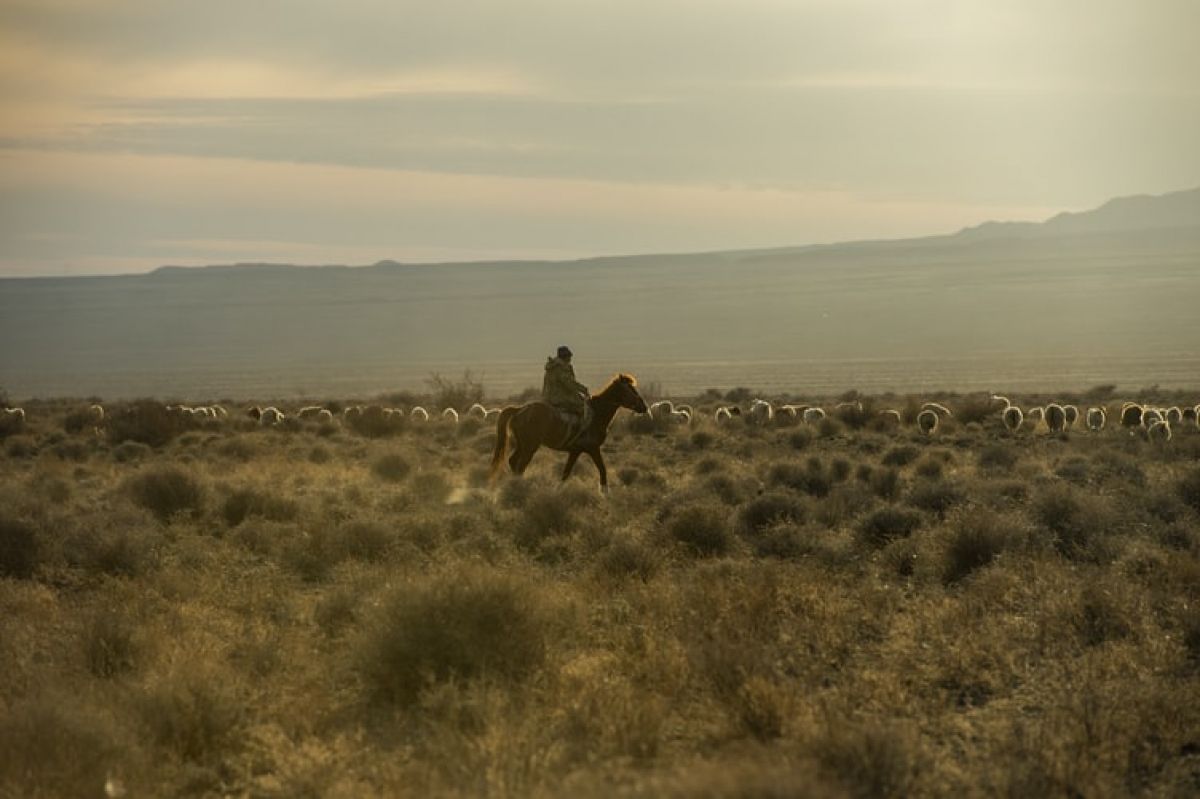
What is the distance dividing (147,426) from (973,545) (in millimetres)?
28291

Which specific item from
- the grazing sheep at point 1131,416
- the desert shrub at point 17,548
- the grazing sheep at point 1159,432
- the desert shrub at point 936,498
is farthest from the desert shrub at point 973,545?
the grazing sheep at point 1131,416

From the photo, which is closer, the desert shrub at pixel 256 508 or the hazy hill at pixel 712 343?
the desert shrub at pixel 256 508

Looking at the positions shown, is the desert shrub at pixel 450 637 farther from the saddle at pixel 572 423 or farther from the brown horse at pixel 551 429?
the saddle at pixel 572 423

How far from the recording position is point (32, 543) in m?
15.8

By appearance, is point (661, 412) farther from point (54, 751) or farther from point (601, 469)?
point (54, 751)

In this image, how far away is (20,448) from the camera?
118 feet

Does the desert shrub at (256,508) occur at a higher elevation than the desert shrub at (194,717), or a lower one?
lower

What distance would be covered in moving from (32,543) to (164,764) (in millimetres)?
8000

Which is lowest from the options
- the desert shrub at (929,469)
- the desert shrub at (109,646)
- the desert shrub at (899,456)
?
the desert shrub at (899,456)

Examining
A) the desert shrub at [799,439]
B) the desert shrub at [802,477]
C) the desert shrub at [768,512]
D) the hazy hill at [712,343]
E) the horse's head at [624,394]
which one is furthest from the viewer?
the hazy hill at [712,343]

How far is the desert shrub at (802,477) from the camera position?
22625 mm

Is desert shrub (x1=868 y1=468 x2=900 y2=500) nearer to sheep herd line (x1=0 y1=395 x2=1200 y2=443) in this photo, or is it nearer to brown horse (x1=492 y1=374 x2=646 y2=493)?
brown horse (x1=492 y1=374 x2=646 y2=493)

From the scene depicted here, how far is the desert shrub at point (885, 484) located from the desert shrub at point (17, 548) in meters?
11.3

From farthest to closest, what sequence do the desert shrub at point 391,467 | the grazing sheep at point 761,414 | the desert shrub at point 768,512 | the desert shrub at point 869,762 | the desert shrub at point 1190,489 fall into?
the grazing sheep at point 761,414 → the desert shrub at point 391,467 → the desert shrub at point 1190,489 → the desert shrub at point 768,512 → the desert shrub at point 869,762
